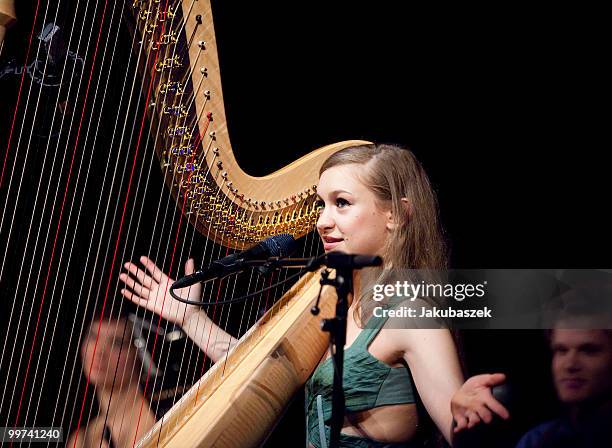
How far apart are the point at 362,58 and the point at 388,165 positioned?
32.3 inches

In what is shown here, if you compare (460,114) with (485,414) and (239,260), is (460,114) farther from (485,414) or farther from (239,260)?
(485,414)

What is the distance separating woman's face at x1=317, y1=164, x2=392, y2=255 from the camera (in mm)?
1863

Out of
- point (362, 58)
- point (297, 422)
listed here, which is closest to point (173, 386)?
point (297, 422)

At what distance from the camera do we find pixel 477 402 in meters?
1.41

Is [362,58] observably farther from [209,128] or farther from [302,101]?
[209,128]

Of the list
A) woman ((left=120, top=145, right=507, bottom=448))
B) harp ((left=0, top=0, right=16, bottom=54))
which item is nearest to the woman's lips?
woman ((left=120, top=145, right=507, bottom=448))

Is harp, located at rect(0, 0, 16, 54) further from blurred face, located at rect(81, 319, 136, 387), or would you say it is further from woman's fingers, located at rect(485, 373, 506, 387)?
woman's fingers, located at rect(485, 373, 506, 387)

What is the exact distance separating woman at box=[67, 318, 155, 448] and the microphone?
0.41 m

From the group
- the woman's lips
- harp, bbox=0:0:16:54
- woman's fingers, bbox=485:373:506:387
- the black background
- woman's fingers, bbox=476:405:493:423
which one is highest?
the black background

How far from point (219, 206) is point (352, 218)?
1.30 ft

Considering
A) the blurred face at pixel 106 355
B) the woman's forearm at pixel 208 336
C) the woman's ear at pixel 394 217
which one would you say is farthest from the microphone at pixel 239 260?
the woman's forearm at pixel 208 336

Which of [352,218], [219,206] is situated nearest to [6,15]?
[219,206]

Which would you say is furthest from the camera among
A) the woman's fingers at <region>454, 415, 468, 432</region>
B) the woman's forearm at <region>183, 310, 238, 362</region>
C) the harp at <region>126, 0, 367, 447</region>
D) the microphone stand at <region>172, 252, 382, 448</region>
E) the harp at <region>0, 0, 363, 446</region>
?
the woman's forearm at <region>183, 310, 238, 362</region>

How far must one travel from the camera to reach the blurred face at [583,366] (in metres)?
1.68
